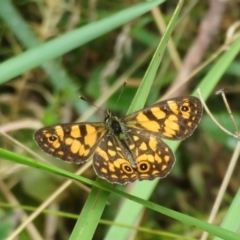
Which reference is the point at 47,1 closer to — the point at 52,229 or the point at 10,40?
the point at 10,40

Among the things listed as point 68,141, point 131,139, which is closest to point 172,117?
point 131,139

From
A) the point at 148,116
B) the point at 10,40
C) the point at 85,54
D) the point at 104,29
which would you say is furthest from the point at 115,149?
the point at 85,54

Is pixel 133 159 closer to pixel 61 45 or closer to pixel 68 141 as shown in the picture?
pixel 68 141

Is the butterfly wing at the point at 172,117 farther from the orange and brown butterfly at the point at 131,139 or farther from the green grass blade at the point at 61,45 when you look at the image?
the green grass blade at the point at 61,45

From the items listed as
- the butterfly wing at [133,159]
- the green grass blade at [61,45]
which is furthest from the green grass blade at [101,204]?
the green grass blade at [61,45]

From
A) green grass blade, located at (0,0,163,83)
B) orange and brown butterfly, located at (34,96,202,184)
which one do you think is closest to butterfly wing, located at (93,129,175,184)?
orange and brown butterfly, located at (34,96,202,184)

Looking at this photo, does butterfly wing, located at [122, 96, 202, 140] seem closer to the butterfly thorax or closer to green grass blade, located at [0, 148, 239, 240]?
the butterfly thorax

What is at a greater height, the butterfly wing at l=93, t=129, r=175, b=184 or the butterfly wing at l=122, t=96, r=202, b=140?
the butterfly wing at l=122, t=96, r=202, b=140
